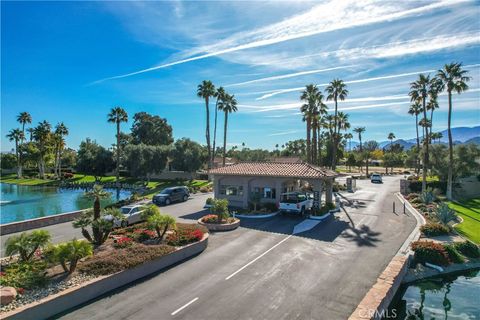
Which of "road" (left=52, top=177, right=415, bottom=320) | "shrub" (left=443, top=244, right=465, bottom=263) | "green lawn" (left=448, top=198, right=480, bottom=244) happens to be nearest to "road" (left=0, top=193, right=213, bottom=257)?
"road" (left=52, top=177, right=415, bottom=320)

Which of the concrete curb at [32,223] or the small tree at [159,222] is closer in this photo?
the small tree at [159,222]

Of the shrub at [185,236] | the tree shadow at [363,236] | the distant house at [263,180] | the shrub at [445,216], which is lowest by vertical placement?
the tree shadow at [363,236]

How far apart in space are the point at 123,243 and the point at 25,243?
4392mm

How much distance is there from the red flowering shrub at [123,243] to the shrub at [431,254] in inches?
594

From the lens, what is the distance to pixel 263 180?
29.8 meters

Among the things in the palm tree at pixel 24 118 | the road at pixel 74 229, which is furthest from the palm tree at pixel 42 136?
the road at pixel 74 229

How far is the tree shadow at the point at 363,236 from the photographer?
1885cm

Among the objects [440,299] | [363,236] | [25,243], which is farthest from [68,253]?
[363,236]

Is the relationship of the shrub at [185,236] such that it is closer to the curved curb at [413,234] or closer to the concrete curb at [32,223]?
the curved curb at [413,234]

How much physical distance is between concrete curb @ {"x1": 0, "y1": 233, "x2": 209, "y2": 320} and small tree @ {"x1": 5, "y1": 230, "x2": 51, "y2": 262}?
152 inches

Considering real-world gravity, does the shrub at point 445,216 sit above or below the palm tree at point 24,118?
below

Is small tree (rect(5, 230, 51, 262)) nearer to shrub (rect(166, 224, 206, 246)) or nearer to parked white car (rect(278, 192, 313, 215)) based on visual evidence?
shrub (rect(166, 224, 206, 246))

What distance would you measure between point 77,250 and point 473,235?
24427 millimetres

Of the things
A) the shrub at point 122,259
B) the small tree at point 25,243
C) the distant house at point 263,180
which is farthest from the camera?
the distant house at point 263,180
